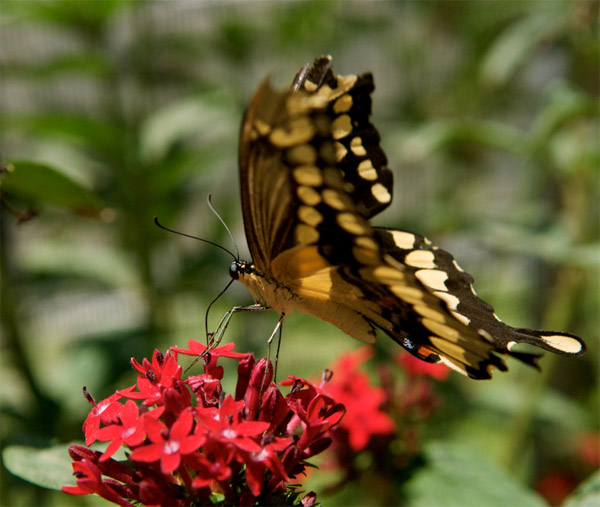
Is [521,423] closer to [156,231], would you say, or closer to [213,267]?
[213,267]

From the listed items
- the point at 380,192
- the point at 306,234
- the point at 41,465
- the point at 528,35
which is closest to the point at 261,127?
the point at 306,234

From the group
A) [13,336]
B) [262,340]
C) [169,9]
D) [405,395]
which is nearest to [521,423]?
[405,395]

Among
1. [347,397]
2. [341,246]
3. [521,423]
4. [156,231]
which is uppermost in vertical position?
[341,246]

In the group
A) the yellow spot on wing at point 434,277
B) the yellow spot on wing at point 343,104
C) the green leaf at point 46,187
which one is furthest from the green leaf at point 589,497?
the green leaf at point 46,187

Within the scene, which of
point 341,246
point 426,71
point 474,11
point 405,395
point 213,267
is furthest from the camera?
point 426,71

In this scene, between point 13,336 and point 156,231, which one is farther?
point 156,231

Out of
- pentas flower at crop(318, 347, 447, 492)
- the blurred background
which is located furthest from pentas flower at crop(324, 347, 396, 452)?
the blurred background

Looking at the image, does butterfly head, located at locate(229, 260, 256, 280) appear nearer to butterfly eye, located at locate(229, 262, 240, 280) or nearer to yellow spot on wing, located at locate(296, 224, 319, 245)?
butterfly eye, located at locate(229, 262, 240, 280)
